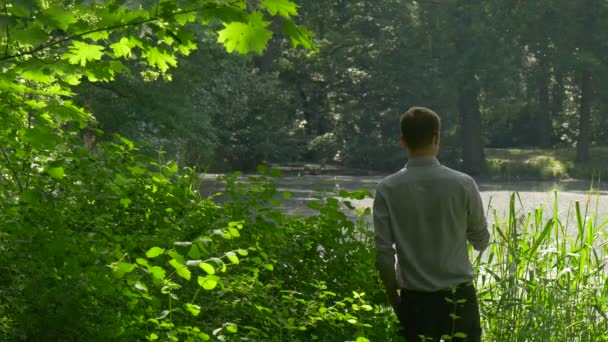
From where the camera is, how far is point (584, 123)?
48.3 meters

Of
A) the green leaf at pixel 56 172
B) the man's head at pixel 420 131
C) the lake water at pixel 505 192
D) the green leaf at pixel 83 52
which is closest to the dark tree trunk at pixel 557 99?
the lake water at pixel 505 192

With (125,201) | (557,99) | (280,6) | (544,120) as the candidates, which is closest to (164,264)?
(125,201)

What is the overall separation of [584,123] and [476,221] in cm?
4512

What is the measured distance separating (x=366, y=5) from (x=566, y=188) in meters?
18.5

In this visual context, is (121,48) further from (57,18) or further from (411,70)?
(411,70)

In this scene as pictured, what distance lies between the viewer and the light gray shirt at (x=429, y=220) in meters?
4.61

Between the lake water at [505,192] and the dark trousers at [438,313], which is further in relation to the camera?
the lake water at [505,192]

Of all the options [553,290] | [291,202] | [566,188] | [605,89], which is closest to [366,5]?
[605,89]

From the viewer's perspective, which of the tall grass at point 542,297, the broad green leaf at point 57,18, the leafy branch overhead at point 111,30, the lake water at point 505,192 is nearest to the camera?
the leafy branch overhead at point 111,30

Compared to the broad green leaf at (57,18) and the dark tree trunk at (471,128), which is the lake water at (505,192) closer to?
the dark tree trunk at (471,128)

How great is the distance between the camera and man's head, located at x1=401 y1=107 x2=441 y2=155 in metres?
4.58

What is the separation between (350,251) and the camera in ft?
18.4

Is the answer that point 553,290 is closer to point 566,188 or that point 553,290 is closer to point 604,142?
point 566,188

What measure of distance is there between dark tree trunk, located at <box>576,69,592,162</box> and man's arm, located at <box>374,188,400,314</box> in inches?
1706
